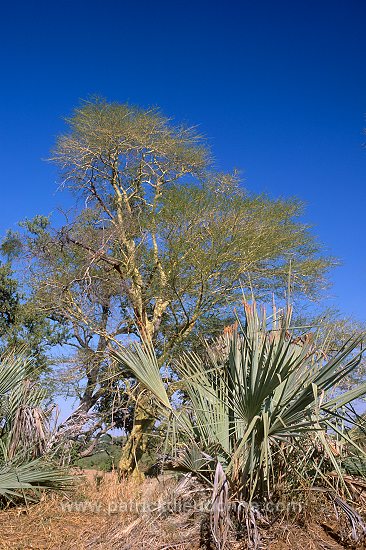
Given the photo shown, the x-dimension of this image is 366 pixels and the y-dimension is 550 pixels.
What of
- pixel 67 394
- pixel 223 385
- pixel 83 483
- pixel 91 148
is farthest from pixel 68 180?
pixel 223 385

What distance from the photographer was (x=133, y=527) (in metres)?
6.07

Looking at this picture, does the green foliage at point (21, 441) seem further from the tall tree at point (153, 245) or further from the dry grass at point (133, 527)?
the tall tree at point (153, 245)

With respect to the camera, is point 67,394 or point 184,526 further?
point 67,394

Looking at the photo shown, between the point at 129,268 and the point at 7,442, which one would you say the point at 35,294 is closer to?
the point at 129,268

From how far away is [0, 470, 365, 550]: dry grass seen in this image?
568 cm

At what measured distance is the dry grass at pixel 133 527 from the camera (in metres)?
5.68

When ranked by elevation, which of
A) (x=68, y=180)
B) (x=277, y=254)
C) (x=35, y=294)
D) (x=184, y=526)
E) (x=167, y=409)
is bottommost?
(x=184, y=526)

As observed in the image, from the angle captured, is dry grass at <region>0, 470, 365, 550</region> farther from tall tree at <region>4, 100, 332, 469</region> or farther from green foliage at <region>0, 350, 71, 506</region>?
tall tree at <region>4, 100, 332, 469</region>

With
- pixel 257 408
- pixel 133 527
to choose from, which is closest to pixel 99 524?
pixel 133 527

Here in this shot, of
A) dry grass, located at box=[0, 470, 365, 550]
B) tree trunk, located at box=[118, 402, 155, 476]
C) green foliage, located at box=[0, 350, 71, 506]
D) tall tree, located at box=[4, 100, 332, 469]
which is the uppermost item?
tall tree, located at box=[4, 100, 332, 469]

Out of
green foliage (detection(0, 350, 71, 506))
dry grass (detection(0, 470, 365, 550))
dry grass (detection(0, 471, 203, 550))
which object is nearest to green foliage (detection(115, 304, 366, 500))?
dry grass (detection(0, 470, 365, 550))

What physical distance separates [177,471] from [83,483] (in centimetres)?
323

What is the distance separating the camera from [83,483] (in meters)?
8.95

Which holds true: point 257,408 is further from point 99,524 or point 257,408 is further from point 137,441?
point 137,441
